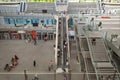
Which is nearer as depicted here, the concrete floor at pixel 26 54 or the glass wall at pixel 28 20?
the concrete floor at pixel 26 54

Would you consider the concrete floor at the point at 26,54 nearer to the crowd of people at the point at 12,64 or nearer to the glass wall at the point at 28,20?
the crowd of people at the point at 12,64

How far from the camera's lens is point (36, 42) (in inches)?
1141

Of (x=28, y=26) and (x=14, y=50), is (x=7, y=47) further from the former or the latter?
(x=28, y=26)

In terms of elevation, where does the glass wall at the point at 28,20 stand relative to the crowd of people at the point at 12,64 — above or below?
above

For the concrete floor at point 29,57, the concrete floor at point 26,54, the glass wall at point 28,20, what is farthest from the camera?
the glass wall at point 28,20

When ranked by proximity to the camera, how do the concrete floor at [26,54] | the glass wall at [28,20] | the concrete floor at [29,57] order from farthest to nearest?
the glass wall at [28,20] < the concrete floor at [26,54] < the concrete floor at [29,57]

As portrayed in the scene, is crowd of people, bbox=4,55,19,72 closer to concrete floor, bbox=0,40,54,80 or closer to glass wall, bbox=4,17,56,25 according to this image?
concrete floor, bbox=0,40,54,80

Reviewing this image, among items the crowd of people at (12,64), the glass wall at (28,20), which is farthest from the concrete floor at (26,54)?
the glass wall at (28,20)

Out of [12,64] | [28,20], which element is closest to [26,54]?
[12,64]

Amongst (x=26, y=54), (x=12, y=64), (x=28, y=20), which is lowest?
(x=12, y=64)

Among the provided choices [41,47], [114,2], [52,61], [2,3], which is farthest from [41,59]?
[114,2]

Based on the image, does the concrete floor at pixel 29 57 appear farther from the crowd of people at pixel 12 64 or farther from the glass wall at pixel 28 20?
the glass wall at pixel 28 20

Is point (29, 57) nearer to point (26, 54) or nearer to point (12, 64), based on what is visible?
point (26, 54)

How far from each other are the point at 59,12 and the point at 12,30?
21.1 feet
